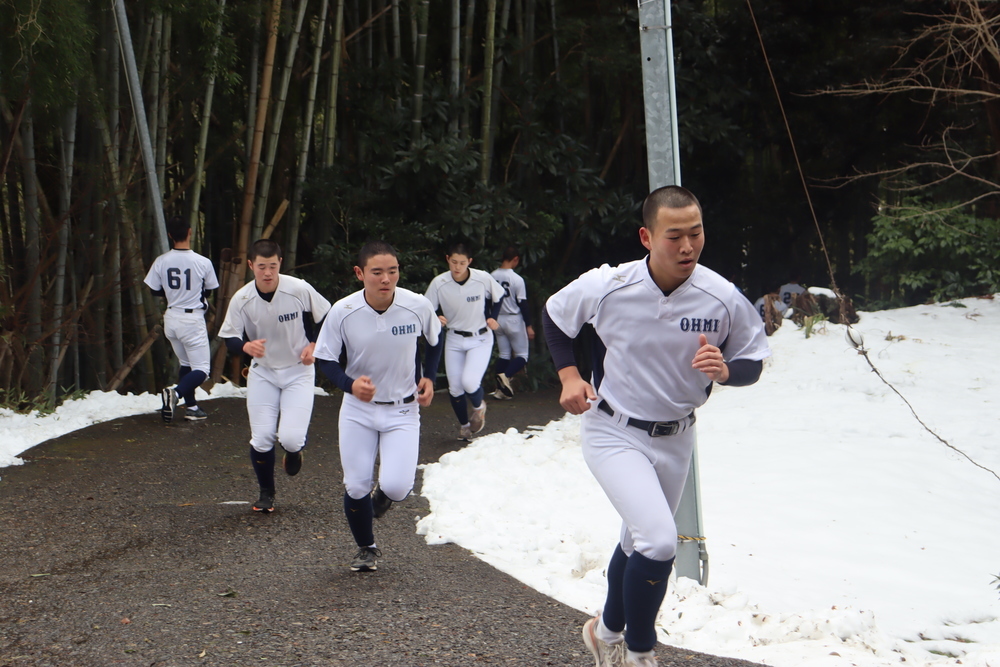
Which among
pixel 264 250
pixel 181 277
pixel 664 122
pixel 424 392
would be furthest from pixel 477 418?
pixel 664 122

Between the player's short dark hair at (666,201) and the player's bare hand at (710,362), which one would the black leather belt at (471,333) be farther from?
the player's bare hand at (710,362)

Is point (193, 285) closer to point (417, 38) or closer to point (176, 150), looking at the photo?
point (176, 150)

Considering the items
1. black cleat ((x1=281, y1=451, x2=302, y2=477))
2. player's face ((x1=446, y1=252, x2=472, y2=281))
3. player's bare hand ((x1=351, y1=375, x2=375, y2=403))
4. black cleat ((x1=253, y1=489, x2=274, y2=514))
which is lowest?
black cleat ((x1=253, y1=489, x2=274, y2=514))

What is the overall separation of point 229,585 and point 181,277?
17.4ft

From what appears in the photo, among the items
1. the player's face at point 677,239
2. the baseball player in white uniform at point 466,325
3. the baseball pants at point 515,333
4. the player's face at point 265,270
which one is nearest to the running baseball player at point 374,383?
the player's face at point 265,270

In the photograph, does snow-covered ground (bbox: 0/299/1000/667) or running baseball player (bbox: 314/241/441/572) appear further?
running baseball player (bbox: 314/241/441/572)

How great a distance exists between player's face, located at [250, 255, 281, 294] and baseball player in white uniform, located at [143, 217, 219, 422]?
12.3ft

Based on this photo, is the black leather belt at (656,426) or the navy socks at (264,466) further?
the navy socks at (264,466)

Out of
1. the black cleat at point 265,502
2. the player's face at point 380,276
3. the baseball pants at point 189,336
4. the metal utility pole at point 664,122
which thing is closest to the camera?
the metal utility pole at point 664,122

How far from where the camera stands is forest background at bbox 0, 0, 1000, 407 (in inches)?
402

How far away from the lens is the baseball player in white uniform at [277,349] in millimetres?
5914

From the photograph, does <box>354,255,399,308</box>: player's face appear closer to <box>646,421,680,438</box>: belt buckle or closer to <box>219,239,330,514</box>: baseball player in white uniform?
<box>219,239,330,514</box>: baseball player in white uniform

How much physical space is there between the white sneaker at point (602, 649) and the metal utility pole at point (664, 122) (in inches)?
43.6

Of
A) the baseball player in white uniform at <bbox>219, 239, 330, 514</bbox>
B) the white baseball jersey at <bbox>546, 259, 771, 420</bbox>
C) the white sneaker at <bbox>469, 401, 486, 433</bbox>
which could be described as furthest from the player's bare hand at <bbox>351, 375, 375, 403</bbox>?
the white sneaker at <bbox>469, 401, 486, 433</bbox>
